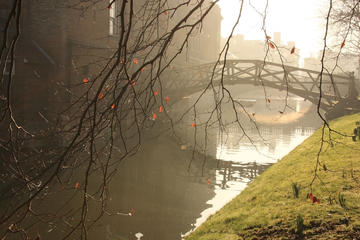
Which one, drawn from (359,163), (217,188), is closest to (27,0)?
(217,188)

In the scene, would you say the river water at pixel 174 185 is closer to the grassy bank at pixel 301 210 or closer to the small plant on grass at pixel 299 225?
the grassy bank at pixel 301 210

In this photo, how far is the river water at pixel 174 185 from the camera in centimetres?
711

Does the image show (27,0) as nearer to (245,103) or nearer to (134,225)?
(134,225)

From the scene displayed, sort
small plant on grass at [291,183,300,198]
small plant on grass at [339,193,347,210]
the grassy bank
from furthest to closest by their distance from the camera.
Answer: small plant on grass at [291,183,300,198]
small plant on grass at [339,193,347,210]
the grassy bank

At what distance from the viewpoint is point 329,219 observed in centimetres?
409

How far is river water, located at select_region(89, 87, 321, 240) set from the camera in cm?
711

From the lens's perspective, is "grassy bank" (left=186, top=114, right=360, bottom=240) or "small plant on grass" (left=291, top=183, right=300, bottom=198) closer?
"grassy bank" (left=186, top=114, right=360, bottom=240)

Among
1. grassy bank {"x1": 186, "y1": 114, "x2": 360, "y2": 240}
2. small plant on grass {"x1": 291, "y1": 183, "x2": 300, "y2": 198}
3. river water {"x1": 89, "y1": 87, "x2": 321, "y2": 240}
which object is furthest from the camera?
river water {"x1": 89, "y1": 87, "x2": 321, "y2": 240}

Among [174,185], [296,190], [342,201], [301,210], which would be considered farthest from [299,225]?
[174,185]

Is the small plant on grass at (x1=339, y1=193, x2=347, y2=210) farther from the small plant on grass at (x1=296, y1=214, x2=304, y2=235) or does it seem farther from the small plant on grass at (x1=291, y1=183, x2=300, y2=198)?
the small plant on grass at (x1=291, y1=183, x2=300, y2=198)

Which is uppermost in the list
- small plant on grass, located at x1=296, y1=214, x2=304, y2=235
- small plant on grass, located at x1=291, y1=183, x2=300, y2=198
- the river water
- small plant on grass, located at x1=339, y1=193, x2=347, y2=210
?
small plant on grass, located at x1=339, y1=193, x2=347, y2=210

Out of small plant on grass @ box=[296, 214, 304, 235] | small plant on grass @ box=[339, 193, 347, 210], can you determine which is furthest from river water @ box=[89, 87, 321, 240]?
small plant on grass @ box=[339, 193, 347, 210]

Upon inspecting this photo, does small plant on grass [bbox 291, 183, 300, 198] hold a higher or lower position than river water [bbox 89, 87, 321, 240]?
higher

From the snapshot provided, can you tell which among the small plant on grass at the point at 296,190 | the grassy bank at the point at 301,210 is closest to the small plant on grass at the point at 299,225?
the grassy bank at the point at 301,210
